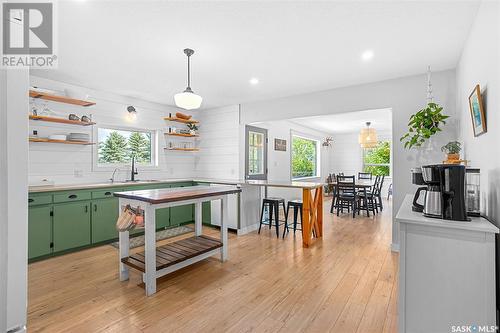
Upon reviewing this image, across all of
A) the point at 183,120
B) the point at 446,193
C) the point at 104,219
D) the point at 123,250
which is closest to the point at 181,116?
the point at 183,120

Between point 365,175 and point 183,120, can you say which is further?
point 365,175

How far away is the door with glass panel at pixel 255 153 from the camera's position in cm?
555

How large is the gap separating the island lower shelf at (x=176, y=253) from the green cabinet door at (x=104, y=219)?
1370 millimetres

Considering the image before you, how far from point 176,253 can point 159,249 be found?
255 mm

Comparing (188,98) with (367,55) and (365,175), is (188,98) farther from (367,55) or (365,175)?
(365,175)

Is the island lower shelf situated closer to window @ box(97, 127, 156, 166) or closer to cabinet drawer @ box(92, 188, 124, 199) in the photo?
cabinet drawer @ box(92, 188, 124, 199)

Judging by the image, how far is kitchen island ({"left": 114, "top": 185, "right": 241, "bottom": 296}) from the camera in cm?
246

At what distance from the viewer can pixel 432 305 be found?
1480mm

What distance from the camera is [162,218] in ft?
14.9

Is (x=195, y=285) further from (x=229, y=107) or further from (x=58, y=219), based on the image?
(x=229, y=107)

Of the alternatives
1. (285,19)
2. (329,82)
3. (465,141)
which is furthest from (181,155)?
(465,141)

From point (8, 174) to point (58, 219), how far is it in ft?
11.5
